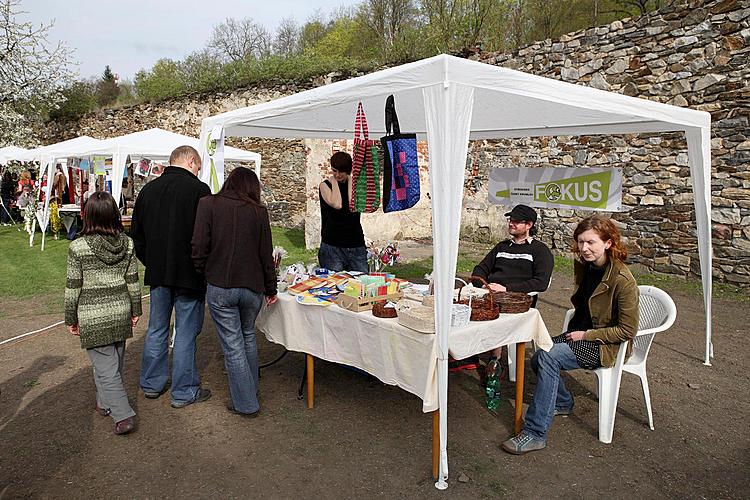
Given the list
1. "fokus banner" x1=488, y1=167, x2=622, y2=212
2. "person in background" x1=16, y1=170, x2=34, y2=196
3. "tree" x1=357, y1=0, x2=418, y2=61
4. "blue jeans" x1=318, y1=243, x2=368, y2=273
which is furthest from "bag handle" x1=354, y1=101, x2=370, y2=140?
"person in background" x1=16, y1=170, x2=34, y2=196

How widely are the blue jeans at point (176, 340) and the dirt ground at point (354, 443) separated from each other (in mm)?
141

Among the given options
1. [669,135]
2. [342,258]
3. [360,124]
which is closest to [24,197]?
[342,258]

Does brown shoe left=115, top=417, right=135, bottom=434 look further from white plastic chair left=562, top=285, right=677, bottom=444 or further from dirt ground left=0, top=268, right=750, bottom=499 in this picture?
white plastic chair left=562, top=285, right=677, bottom=444

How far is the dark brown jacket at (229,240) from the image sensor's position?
3.17 meters

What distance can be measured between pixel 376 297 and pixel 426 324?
0.58 m

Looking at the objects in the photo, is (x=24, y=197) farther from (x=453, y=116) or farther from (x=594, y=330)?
(x=594, y=330)

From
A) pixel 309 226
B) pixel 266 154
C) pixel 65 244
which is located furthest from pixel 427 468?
pixel 266 154

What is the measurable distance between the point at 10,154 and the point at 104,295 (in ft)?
46.8

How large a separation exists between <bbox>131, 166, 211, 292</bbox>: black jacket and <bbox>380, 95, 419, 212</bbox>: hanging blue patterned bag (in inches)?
49.1

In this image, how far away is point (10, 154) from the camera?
572 inches

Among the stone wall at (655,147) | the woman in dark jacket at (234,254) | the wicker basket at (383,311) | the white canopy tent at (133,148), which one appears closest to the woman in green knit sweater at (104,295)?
the woman in dark jacket at (234,254)

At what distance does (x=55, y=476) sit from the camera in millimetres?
2842

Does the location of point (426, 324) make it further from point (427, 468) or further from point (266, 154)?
point (266, 154)

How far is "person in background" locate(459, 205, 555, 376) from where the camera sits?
3.83 m
